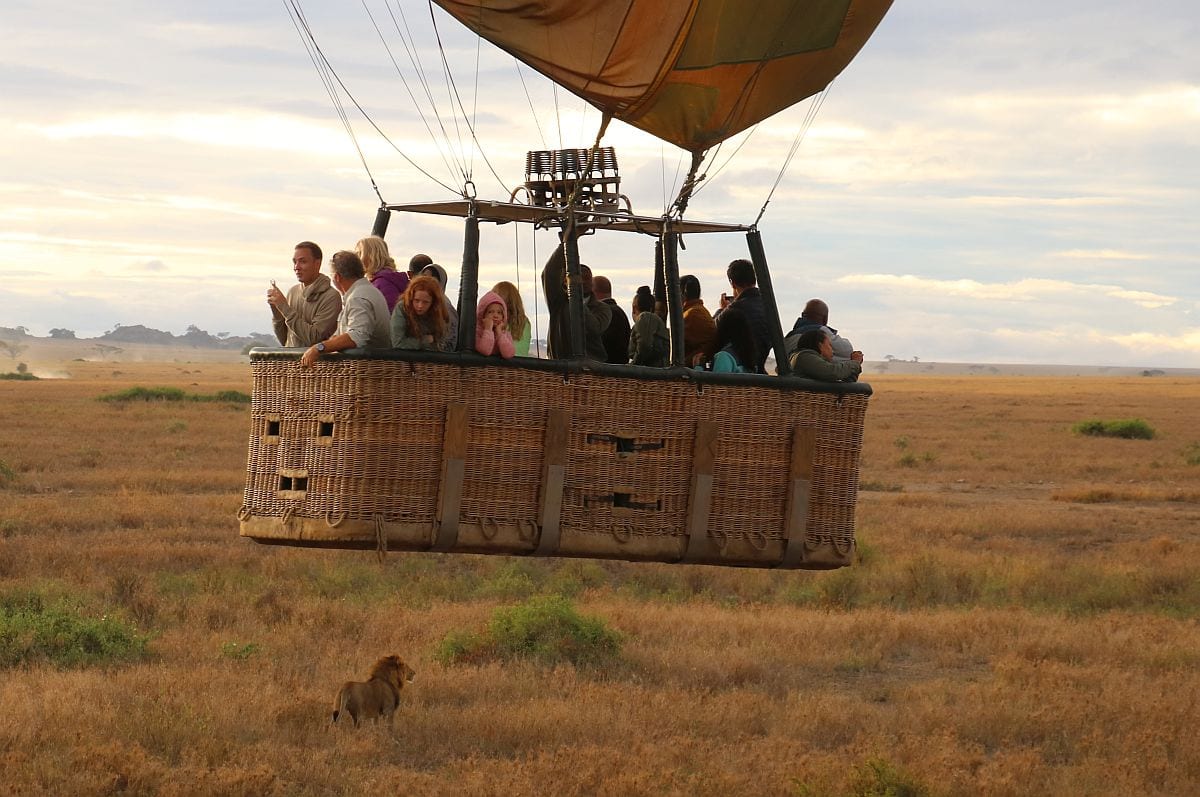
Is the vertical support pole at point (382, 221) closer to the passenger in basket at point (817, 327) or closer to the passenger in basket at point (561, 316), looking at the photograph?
the passenger in basket at point (561, 316)

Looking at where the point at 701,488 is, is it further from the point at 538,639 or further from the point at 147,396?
the point at 147,396

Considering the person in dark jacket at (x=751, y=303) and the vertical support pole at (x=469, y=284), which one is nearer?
the vertical support pole at (x=469, y=284)

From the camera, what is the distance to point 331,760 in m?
10.2

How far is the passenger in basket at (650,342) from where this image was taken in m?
8.16

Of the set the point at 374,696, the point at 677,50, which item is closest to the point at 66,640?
the point at 374,696

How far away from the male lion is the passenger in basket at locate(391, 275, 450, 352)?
406cm

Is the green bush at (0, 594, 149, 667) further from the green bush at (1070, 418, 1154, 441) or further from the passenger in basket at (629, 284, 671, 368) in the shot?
the green bush at (1070, 418, 1154, 441)

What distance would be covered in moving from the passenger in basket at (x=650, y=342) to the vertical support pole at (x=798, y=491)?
2.65 feet

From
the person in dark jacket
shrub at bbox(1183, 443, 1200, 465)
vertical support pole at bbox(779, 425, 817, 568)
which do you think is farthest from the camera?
shrub at bbox(1183, 443, 1200, 465)

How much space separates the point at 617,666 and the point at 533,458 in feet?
19.6

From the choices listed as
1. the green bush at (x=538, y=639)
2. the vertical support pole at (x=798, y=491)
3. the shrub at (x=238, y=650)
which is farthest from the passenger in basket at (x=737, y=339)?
the shrub at (x=238, y=650)

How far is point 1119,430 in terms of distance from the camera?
4478 cm

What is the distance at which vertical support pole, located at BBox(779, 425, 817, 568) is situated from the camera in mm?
8055

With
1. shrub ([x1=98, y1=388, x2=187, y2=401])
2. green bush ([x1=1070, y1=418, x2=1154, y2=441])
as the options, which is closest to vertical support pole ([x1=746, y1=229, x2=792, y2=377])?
Answer: green bush ([x1=1070, y1=418, x2=1154, y2=441])
